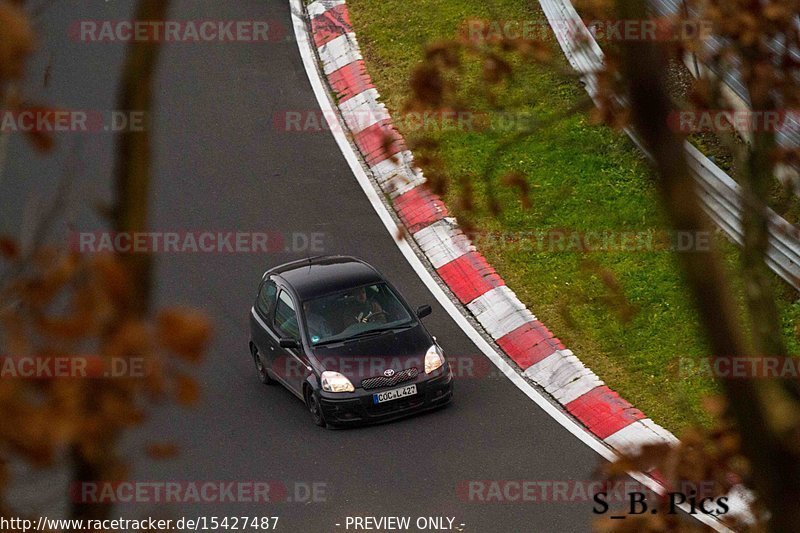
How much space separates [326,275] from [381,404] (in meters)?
1.71

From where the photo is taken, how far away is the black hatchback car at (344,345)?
1219cm

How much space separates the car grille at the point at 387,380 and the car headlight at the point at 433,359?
16cm

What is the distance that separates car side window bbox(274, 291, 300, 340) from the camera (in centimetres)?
1288

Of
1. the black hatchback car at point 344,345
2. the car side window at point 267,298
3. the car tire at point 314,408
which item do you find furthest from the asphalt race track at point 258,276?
the car side window at point 267,298

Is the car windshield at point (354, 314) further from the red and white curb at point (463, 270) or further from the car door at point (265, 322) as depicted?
the red and white curb at point (463, 270)

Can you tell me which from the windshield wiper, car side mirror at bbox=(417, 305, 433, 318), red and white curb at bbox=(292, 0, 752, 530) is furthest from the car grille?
red and white curb at bbox=(292, 0, 752, 530)

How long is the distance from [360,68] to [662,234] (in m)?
5.66

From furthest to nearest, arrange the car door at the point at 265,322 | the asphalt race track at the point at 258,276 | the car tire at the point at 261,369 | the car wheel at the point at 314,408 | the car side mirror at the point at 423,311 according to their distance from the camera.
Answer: the car tire at the point at 261,369, the car door at the point at 265,322, the car side mirror at the point at 423,311, the car wheel at the point at 314,408, the asphalt race track at the point at 258,276

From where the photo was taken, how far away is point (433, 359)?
1235 centimetres

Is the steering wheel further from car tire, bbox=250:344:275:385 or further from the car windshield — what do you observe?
car tire, bbox=250:344:275:385

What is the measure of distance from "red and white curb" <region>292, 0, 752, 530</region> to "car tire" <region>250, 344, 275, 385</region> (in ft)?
7.74

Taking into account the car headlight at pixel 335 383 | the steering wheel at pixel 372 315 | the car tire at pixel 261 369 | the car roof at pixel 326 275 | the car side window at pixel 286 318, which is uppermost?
the car roof at pixel 326 275

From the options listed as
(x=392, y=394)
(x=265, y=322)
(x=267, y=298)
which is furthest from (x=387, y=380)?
(x=267, y=298)

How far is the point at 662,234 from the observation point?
575 inches
